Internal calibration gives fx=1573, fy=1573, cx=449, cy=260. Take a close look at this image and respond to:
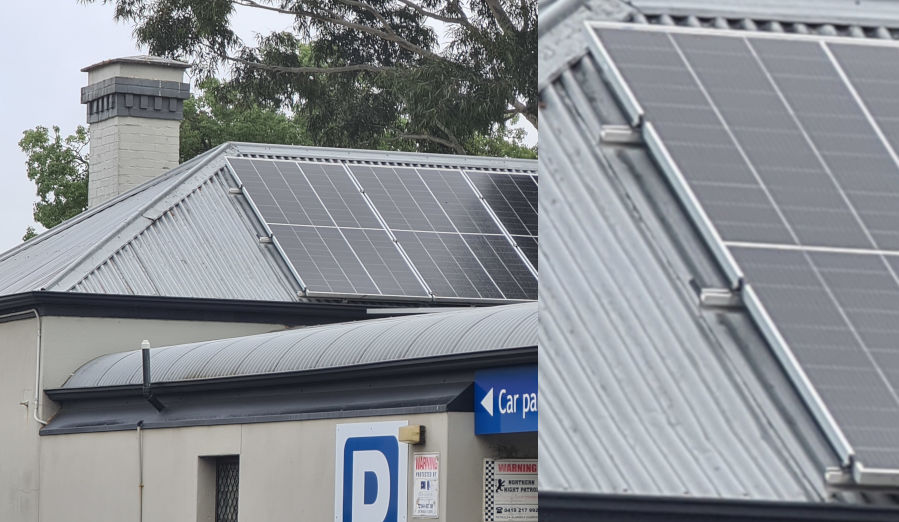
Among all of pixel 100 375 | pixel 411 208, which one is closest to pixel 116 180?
pixel 411 208

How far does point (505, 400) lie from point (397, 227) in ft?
30.1

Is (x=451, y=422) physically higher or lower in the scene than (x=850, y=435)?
higher

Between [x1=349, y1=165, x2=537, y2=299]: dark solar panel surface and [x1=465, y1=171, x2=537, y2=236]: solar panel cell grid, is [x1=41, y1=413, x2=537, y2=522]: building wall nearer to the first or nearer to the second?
[x1=349, y1=165, x2=537, y2=299]: dark solar panel surface

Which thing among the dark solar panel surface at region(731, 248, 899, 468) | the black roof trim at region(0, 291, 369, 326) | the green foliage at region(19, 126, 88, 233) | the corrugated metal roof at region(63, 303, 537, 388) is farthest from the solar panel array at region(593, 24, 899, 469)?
the green foliage at region(19, 126, 88, 233)

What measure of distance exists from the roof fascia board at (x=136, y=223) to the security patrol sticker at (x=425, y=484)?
7.66 m

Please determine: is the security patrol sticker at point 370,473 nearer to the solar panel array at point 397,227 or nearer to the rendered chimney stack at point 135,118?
the solar panel array at point 397,227

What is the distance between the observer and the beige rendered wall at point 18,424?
19.5 metres

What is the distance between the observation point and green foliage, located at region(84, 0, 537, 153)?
35750 mm

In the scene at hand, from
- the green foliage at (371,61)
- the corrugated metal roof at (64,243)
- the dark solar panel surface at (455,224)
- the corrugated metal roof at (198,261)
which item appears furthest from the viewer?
the green foliage at (371,61)

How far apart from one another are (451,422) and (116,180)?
13.7 meters

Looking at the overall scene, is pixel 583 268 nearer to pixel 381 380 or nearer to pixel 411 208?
pixel 381 380

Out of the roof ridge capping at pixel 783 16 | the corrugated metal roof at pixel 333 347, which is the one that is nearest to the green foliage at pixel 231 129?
the corrugated metal roof at pixel 333 347

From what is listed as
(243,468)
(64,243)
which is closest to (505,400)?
(243,468)

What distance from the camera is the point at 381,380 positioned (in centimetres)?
1459
